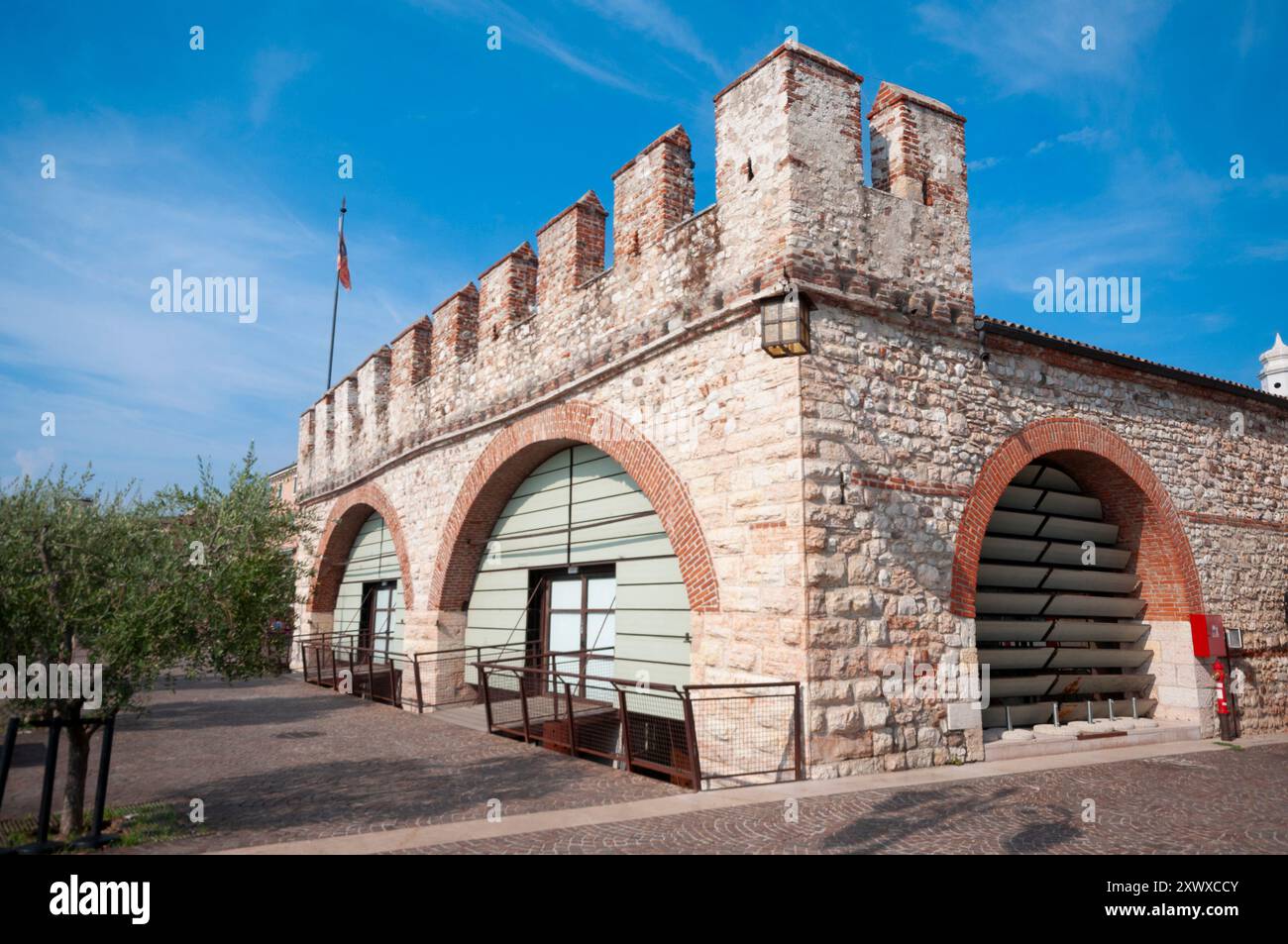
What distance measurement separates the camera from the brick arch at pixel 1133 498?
8.72 m

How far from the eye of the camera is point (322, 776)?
745 centimetres

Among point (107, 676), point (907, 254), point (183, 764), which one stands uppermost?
point (907, 254)

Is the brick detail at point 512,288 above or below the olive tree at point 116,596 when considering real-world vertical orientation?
above

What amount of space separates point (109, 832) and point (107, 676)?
1.05m

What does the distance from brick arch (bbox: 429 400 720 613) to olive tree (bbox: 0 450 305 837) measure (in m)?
3.61

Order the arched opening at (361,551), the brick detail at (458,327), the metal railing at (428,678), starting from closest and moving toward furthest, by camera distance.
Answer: the metal railing at (428,678) < the brick detail at (458,327) < the arched opening at (361,551)

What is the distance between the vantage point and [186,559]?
5.91m

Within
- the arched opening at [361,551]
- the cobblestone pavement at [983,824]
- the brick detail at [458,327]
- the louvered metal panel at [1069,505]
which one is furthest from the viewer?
the arched opening at [361,551]

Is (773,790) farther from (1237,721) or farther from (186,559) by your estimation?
(1237,721)

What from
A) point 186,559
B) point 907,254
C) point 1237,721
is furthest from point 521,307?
point 1237,721

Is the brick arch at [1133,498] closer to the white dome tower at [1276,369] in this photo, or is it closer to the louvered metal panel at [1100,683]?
the louvered metal panel at [1100,683]

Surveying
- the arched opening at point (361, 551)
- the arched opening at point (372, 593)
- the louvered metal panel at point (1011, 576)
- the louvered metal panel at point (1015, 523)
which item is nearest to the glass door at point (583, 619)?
the arched opening at point (361, 551)

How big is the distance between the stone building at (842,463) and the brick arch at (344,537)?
7.80 ft
